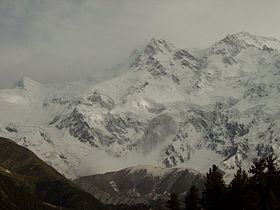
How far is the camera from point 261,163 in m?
115

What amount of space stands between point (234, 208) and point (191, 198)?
21325 mm

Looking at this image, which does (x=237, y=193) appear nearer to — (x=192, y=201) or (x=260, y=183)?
(x=260, y=183)

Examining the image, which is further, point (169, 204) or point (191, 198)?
point (169, 204)

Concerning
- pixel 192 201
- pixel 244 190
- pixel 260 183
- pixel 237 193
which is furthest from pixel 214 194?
pixel 192 201

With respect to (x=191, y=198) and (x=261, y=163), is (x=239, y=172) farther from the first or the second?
(x=191, y=198)

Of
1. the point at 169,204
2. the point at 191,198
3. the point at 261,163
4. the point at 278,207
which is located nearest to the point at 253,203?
the point at 278,207

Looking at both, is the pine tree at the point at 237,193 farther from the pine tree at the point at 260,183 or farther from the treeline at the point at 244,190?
the pine tree at the point at 260,183

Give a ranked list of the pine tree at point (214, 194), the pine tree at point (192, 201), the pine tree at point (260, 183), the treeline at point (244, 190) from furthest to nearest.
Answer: the pine tree at point (192, 201) < the pine tree at point (214, 194) < the pine tree at point (260, 183) < the treeline at point (244, 190)

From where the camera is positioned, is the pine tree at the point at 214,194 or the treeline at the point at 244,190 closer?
the treeline at the point at 244,190

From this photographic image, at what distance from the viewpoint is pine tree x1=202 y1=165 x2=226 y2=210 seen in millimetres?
114062

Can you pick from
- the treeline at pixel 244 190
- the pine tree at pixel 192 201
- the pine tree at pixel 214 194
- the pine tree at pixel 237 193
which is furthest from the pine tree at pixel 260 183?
the pine tree at pixel 192 201

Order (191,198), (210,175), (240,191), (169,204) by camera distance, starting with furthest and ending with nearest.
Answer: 1. (169,204)
2. (191,198)
3. (210,175)
4. (240,191)

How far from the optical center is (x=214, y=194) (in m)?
116

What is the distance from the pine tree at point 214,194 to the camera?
374 feet
